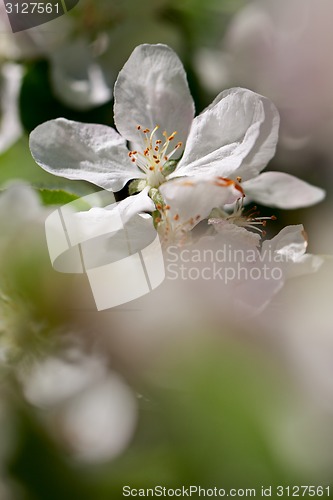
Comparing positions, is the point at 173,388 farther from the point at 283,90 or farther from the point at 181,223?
the point at 283,90

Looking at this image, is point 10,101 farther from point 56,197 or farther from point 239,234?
point 239,234

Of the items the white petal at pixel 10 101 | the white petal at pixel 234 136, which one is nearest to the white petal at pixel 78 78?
the white petal at pixel 10 101

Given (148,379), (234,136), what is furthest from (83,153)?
(148,379)

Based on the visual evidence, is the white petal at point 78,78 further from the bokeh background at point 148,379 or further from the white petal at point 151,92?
the white petal at point 151,92

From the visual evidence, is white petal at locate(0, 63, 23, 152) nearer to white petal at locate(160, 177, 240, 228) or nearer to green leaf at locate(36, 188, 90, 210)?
green leaf at locate(36, 188, 90, 210)

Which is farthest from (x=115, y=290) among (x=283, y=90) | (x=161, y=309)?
(x=283, y=90)

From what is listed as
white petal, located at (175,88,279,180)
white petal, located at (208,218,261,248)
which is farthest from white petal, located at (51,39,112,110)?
white petal, located at (208,218,261,248)
